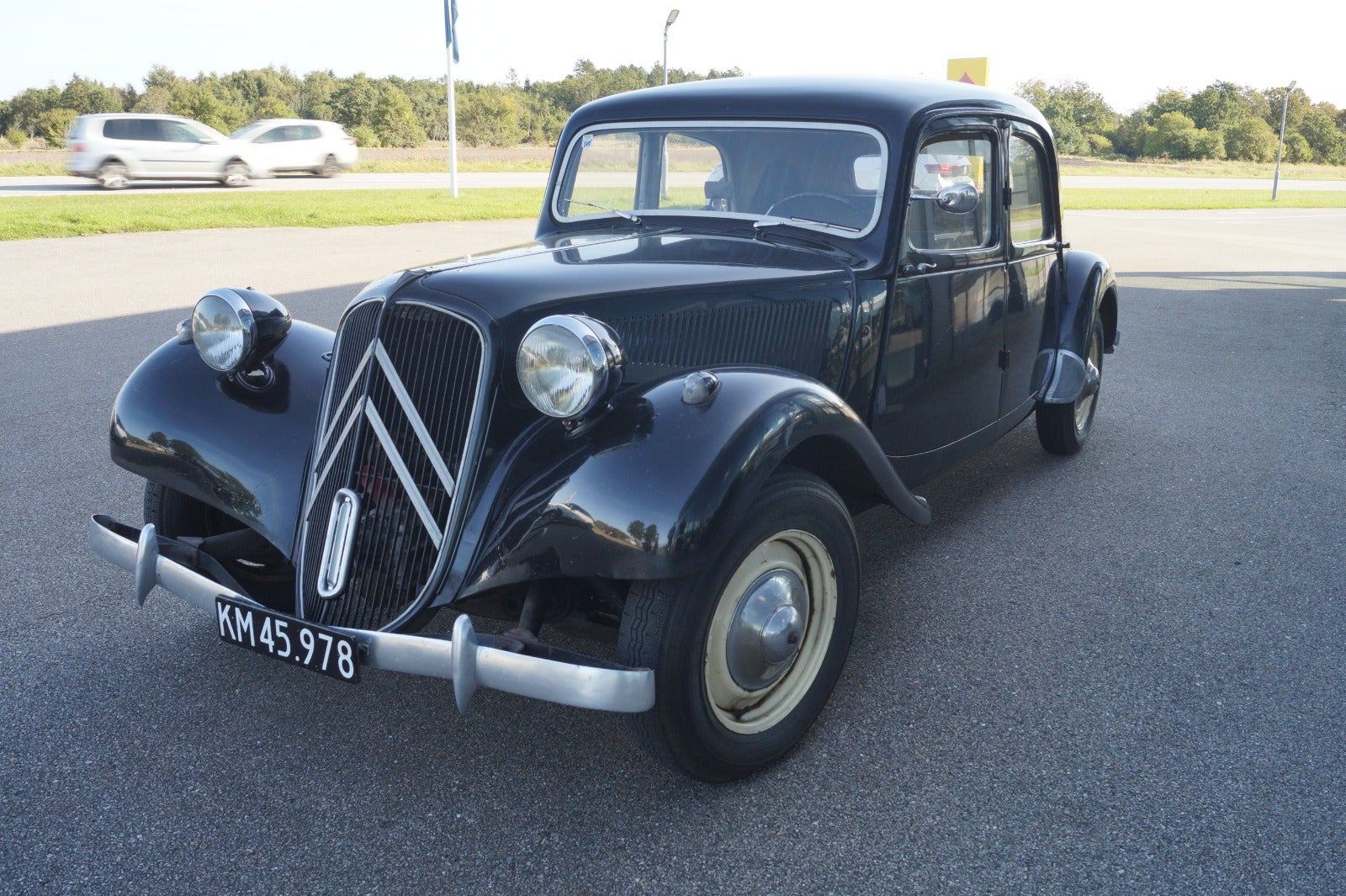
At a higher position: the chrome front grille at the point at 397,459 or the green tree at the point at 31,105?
the green tree at the point at 31,105

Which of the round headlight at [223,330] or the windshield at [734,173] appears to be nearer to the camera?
the round headlight at [223,330]

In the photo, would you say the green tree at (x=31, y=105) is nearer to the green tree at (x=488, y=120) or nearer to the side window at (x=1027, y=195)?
the green tree at (x=488, y=120)

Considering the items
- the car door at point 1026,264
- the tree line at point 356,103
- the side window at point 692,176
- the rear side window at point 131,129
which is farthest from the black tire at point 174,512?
the tree line at point 356,103

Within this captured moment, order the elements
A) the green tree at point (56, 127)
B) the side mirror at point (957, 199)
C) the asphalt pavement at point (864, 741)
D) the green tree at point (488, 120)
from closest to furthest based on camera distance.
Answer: the asphalt pavement at point (864, 741) < the side mirror at point (957, 199) < the green tree at point (56, 127) < the green tree at point (488, 120)

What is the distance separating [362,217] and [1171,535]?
12.8 m

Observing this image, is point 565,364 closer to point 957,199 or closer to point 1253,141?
point 957,199

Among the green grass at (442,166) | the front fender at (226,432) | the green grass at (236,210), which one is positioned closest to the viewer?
the front fender at (226,432)

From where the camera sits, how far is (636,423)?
7.30 ft

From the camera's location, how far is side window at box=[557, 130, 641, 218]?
11.9ft

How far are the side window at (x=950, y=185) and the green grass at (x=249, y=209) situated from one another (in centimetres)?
1185

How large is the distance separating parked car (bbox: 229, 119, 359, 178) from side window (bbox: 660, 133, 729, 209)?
1854cm

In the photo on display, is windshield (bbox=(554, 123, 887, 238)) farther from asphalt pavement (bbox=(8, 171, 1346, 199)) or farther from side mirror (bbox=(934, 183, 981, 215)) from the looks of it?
asphalt pavement (bbox=(8, 171, 1346, 199))

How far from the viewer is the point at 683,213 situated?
340 cm

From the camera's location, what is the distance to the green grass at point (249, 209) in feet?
41.5
